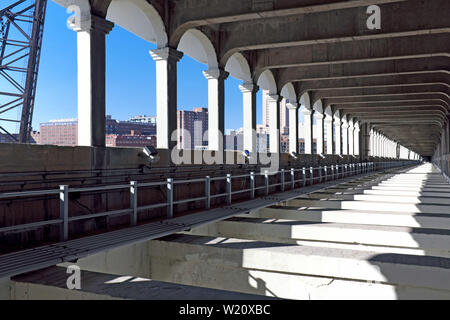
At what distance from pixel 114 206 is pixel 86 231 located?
1138mm

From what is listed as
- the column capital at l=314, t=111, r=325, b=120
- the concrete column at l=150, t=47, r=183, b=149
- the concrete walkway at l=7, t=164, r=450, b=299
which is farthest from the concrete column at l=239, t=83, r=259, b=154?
the column capital at l=314, t=111, r=325, b=120

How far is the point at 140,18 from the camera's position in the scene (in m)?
12.3

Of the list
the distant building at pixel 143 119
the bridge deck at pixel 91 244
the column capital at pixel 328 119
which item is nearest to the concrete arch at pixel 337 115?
the column capital at pixel 328 119

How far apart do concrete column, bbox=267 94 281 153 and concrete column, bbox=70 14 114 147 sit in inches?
466

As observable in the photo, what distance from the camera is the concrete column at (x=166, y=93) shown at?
11766mm

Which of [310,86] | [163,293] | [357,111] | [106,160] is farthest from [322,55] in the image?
[357,111]

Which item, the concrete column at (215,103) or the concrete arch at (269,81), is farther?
the concrete arch at (269,81)

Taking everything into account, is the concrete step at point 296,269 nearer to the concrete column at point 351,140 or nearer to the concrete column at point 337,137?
the concrete column at point 337,137

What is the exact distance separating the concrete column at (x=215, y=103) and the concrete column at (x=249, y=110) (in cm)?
226

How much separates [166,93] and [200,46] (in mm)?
4160

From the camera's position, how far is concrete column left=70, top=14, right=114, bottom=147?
9094 millimetres

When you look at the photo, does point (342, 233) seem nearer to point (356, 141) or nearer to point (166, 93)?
point (166, 93)

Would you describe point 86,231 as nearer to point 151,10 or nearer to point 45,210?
point 45,210

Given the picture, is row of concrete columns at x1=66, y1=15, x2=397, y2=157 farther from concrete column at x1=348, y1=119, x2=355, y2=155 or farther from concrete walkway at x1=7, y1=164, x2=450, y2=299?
concrete column at x1=348, y1=119, x2=355, y2=155
